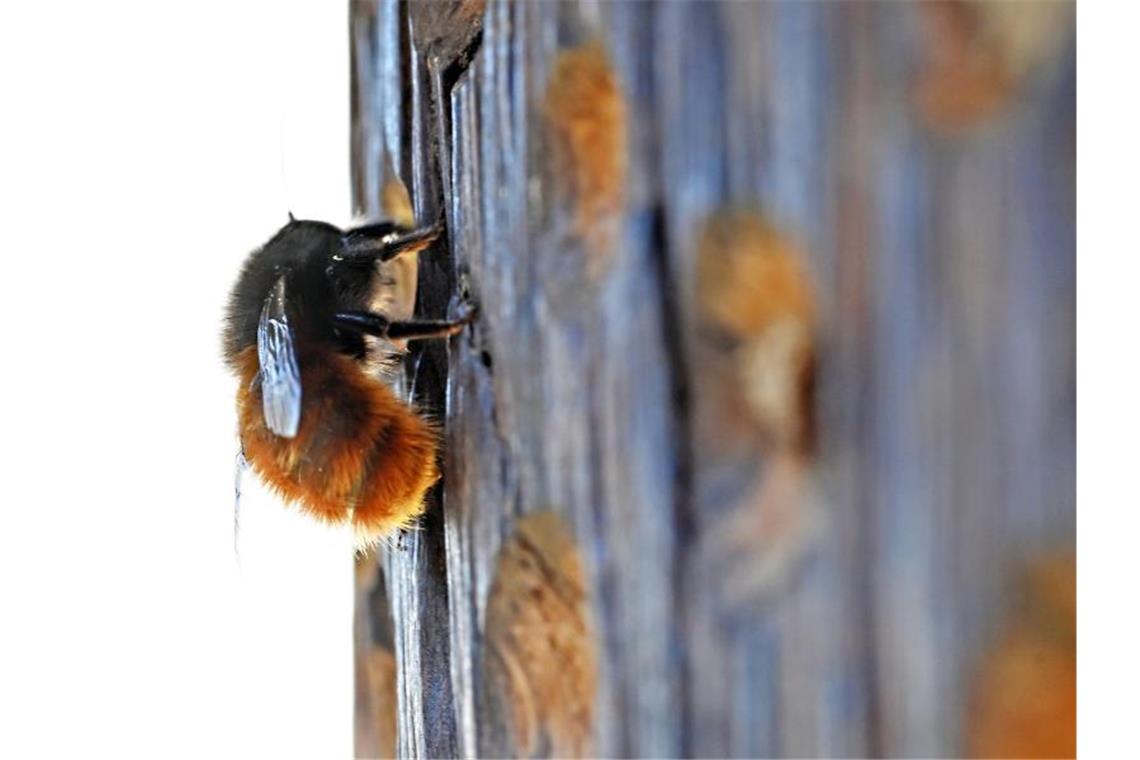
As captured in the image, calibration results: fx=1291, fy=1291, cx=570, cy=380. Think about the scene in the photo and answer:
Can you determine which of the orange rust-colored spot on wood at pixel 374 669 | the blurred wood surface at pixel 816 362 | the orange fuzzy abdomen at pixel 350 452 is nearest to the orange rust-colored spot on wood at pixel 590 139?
the blurred wood surface at pixel 816 362

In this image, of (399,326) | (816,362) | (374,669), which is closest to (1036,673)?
(816,362)

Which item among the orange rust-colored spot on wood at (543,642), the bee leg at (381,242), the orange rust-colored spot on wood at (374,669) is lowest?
the orange rust-colored spot on wood at (374,669)

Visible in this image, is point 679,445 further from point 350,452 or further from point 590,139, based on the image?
point 350,452

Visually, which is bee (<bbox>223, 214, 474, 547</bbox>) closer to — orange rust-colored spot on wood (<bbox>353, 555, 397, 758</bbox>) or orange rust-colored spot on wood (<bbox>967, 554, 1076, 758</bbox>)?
orange rust-colored spot on wood (<bbox>353, 555, 397, 758</bbox>)

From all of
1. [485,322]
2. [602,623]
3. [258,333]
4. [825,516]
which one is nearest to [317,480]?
[258,333]

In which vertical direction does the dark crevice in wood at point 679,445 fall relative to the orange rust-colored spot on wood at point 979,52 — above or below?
below

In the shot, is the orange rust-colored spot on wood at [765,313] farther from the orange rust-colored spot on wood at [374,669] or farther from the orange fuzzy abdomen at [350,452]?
the orange rust-colored spot on wood at [374,669]
